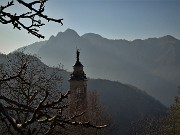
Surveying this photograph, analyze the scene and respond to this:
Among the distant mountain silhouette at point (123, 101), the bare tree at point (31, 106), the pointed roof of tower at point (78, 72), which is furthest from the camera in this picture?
the distant mountain silhouette at point (123, 101)

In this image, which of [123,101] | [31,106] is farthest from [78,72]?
[123,101]

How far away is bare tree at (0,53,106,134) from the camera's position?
3.28m

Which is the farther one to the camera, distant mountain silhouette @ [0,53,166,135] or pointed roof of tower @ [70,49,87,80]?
distant mountain silhouette @ [0,53,166,135]

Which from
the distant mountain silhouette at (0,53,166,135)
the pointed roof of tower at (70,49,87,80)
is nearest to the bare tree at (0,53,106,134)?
the pointed roof of tower at (70,49,87,80)

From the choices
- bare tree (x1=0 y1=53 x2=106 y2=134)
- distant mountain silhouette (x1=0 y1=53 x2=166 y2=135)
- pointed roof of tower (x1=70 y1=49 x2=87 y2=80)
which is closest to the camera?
bare tree (x1=0 y1=53 x2=106 y2=134)

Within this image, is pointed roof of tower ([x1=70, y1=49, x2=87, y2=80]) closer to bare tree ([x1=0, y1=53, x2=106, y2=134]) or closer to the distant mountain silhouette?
bare tree ([x1=0, y1=53, x2=106, y2=134])

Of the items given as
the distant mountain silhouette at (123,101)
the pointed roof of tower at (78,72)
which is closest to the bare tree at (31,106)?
the pointed roof of tower at (78,72)

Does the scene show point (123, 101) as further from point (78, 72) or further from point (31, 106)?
point (31, 106)

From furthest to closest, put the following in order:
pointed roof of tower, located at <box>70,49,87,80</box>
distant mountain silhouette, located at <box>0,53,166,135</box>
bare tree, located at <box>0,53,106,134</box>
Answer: distant mountain silhouette, located at <box>0,53,166,135</box>
pointed roof of tower, located at <box>70,49,87,80</box>
bare tree, located at <box>0,53,106,134</box>

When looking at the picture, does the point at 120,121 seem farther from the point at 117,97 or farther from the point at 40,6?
the point at 40,6

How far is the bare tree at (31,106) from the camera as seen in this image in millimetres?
3279

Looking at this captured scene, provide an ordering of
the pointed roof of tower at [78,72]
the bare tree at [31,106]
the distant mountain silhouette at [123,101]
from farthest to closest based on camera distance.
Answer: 1. the distant mountain silhouette at [123,101]
2. the pointed roof of tower at [78,72]
3. the bare tree at [31,106]

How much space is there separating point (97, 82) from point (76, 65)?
134m

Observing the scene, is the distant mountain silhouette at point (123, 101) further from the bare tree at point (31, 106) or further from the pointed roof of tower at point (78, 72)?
the bare tree at point (31, 106)
